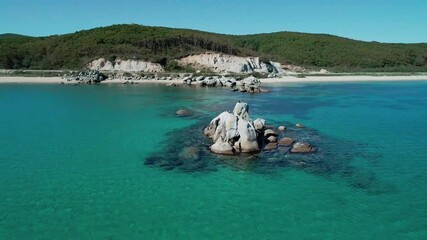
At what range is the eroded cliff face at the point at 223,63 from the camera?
3856 inches

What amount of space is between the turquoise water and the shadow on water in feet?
0.42

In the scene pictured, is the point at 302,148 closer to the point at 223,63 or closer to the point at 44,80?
the point at 44,80

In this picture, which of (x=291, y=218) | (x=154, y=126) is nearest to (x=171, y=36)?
(x=154, y=126)

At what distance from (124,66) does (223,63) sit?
25.2 metres

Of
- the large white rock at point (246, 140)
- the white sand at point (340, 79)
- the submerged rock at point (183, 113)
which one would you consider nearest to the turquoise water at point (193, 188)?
the large white rock at point (246, 140)

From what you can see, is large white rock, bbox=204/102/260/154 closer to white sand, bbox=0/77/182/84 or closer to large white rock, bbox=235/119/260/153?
large white rock, bbox=235/119/260/153

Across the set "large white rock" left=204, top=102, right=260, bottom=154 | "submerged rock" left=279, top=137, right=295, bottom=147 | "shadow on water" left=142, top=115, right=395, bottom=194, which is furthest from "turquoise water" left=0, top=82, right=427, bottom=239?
"submerged rock" left=279, top=137, right=295, bottom=147

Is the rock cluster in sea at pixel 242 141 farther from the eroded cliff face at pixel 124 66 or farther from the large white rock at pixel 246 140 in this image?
the eroded cliff face at pixel 124 66

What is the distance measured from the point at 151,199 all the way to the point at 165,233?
325cm

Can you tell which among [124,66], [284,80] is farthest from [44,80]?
[284,80]

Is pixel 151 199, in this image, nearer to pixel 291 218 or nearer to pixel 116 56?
pixel 291 218

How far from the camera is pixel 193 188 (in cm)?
1806

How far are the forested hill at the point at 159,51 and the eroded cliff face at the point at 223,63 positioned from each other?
138 inches

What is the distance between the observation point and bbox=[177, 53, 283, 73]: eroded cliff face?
3856 inches
